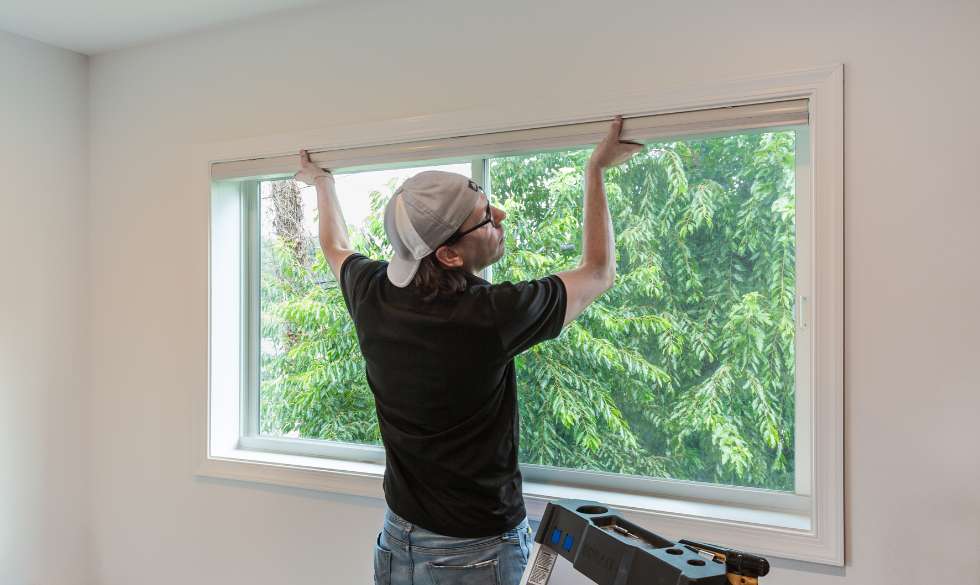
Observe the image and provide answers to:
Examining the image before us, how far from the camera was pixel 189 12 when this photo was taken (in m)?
2.48

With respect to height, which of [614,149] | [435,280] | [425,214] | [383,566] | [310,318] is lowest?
[383,566]

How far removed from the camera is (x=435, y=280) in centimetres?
153

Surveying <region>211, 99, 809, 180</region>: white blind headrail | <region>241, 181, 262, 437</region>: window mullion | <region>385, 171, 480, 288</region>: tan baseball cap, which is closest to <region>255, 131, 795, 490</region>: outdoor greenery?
<region>211, 99, 809, 180</region>: white blind headrail

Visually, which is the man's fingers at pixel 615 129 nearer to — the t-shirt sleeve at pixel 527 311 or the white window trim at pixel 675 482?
the white window trim at pixel 675 482

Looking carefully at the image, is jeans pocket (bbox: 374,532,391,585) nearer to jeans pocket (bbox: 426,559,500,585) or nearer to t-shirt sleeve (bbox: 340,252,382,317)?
jeans pocket (bbox: 426,559,500,585)

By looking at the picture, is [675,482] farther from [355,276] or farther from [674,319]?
[355,276]

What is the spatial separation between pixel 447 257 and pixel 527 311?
223 millimetres

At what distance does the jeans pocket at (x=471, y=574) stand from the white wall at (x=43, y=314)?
209 centimetres

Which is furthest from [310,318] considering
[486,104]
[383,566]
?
[383,566]

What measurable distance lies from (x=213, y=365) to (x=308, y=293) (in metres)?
0.46

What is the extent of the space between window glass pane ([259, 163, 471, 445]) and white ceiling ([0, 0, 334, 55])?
0.62 metres

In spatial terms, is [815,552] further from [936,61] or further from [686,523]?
[936,61]

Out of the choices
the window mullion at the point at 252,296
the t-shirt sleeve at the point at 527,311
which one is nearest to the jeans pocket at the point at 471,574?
the t-shirt sleeve at the point at 527,311

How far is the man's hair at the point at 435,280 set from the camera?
4.99ft
